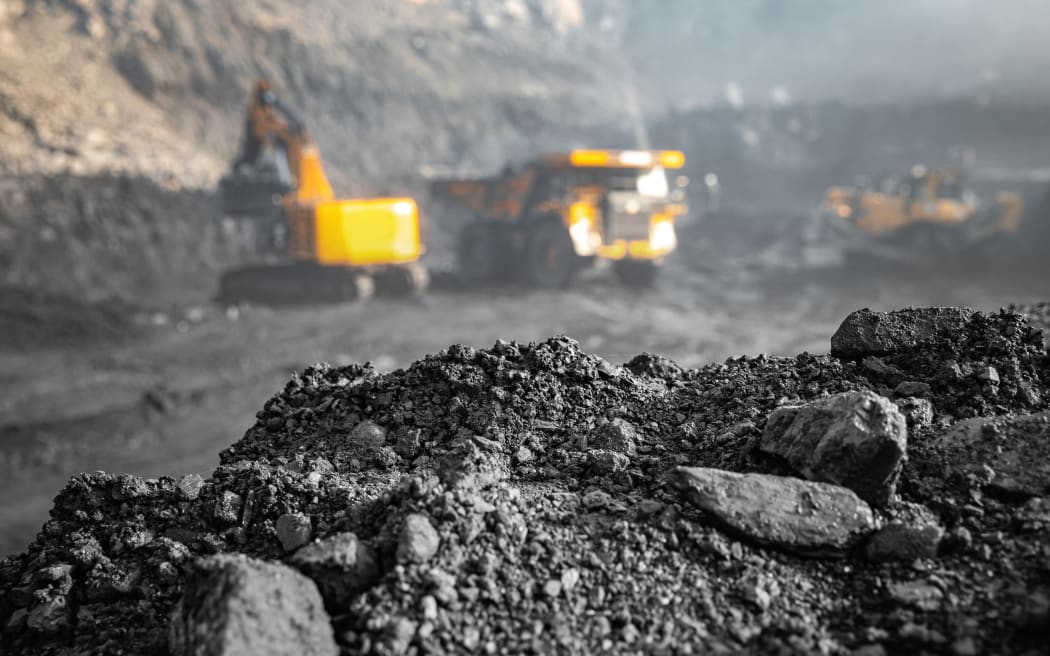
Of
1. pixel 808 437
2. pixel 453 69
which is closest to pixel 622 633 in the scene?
pixel 808 437

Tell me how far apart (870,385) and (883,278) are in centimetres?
1530

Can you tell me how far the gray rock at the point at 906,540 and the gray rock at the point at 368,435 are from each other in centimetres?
157

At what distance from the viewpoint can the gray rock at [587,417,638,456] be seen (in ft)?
8.43

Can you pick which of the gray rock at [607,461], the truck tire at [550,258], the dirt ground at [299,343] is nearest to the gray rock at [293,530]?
the gray rock at [607,461]

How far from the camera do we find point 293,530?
230 centimetres

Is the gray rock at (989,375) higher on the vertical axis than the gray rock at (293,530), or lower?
higher

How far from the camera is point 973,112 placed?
105 ft

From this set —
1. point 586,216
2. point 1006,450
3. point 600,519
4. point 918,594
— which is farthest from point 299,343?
point 918,594

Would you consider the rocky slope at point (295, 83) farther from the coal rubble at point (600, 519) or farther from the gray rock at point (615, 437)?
the gray rock at point (615, 437)

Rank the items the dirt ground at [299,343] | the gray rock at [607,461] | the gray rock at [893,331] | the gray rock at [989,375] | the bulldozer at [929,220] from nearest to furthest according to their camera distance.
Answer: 1. the gray rock at [607,461]
2. the gray rock at [989,375]
3. the gray rock at [893,331]
4. the dirt ground at [299,343]
5. the bulldozer at [929,220]

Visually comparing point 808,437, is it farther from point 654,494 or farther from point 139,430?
point 139,430

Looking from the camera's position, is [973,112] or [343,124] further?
[973,112]

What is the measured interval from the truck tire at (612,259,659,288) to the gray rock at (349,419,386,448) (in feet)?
42.2

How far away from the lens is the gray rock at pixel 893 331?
115 inches
